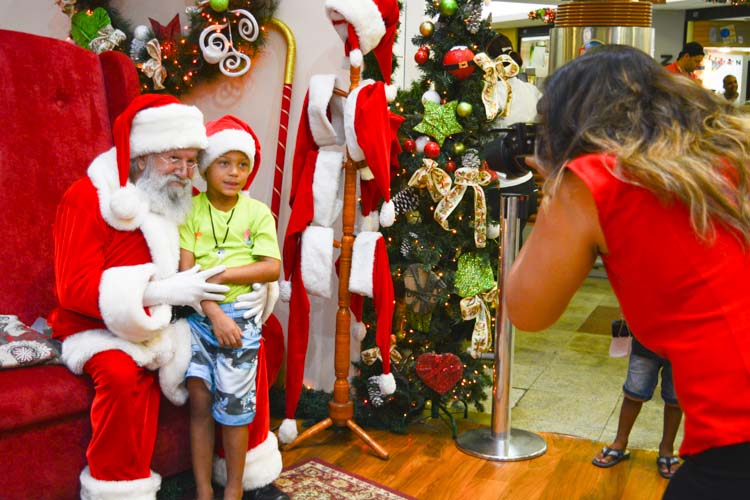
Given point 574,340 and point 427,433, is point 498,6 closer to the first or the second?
point 574,340

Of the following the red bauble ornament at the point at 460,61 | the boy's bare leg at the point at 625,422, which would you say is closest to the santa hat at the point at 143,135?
the red bauble ornament at the point at 460,61

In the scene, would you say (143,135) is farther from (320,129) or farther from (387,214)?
(387,214)

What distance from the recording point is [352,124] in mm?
3002

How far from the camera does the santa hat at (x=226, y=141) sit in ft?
8.80

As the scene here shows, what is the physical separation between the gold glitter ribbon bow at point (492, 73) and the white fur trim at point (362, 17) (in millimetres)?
481

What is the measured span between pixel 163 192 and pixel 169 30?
4.53 feet

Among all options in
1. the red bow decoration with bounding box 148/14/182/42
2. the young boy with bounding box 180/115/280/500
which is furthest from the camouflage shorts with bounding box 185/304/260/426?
the red bow decoration with bounding box 148/14/182/42

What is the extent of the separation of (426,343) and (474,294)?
1.06 ft

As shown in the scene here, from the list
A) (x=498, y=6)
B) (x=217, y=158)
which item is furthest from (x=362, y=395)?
(x=498, y=6)

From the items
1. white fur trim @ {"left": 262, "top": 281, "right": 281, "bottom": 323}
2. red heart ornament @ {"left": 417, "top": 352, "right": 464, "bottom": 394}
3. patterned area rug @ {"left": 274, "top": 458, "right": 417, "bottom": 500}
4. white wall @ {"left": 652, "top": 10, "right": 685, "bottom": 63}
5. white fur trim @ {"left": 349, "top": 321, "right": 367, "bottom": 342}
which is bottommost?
patterned area rug @ {"left": 274, "top": 458, "right": 417, "bottom": 500}

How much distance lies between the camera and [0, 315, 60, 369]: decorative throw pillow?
252 cm

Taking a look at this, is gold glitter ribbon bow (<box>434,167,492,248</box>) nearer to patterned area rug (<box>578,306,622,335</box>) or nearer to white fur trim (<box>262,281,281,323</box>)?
white fur trim (<box>262,281,281,323</box>)

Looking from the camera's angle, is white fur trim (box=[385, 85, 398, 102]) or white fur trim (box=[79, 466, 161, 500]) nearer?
white fur trim (box=[79, 466, 161, 500])

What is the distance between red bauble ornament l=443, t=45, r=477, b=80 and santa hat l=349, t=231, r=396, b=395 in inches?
30.4
